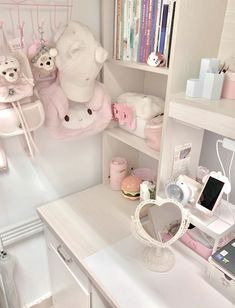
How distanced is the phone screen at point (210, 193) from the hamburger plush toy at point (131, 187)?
0.44 meters

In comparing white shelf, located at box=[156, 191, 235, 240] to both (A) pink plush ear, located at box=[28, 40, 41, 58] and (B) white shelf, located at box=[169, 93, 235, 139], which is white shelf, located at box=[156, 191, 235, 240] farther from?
(A) pink plush ear, located at box=[28, 40, 41, 58]

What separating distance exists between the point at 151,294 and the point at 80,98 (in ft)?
2.46

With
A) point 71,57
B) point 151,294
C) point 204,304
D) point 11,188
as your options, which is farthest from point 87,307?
point 71,57

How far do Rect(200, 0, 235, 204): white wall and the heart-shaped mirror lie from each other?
11.3 inches

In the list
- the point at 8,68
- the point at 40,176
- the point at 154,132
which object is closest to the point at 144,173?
the point at 154,132

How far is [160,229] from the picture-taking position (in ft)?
3.49

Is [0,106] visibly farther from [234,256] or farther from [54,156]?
[234,256]

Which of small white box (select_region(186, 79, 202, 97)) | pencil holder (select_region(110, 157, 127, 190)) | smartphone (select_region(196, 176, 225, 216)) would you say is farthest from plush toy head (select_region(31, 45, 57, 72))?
smartphone (select_region(196, 176, 225, 216))

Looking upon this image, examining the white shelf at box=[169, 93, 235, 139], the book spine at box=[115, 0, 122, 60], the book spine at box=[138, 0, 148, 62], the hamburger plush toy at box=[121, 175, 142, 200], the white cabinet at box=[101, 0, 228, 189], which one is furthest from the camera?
the hamburger plush toy at box=[121, 175, 142, 200]

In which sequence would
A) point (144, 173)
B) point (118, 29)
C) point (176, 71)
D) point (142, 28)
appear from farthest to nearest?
point (144, 173)
point (118, 29)
point (142, 28)
point (176, 71)

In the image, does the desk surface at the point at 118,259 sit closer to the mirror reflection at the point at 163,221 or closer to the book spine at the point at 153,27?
the mirror reflection at the point at 163,221

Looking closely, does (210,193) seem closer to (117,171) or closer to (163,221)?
(163,221)

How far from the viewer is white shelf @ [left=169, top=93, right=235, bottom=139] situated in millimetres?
803

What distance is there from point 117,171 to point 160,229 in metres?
0.45
